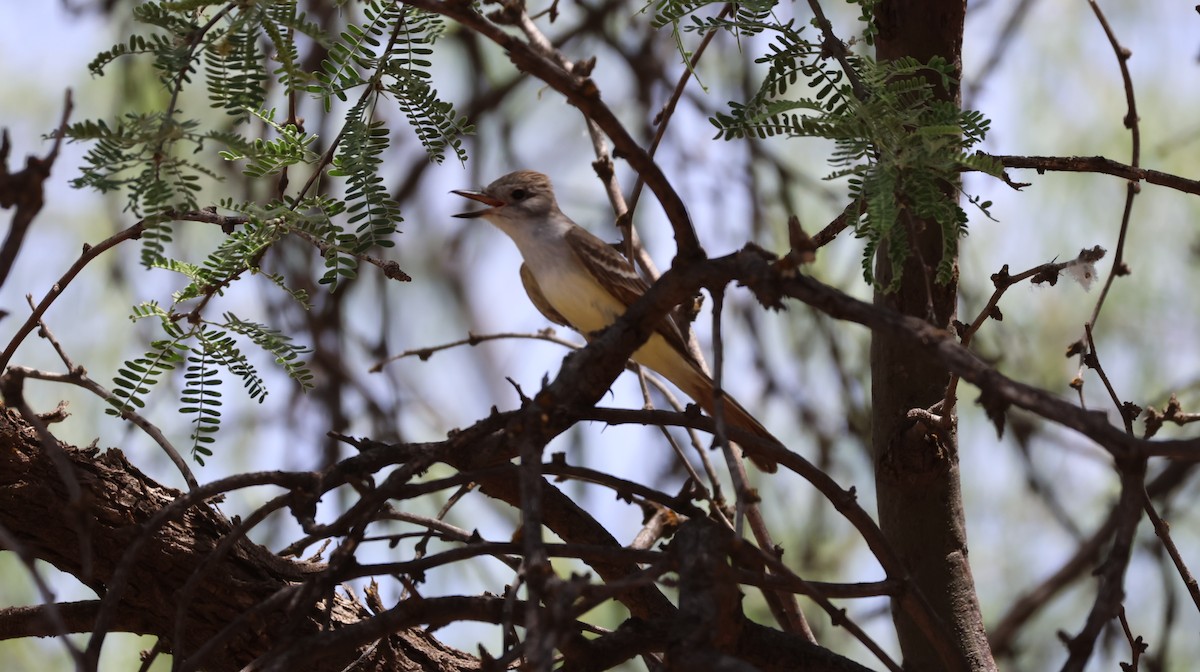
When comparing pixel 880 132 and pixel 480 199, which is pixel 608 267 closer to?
pixel 480 199

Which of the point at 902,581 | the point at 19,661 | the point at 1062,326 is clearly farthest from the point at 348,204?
the point at 1062,326

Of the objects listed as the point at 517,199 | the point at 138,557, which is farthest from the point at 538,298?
the point at 138,557

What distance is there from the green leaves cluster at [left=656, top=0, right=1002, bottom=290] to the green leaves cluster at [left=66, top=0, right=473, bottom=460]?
51 cm

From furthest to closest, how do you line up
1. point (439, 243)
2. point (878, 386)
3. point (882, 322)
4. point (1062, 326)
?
point (439, 243), point (1062, 326), point (878, 386), point (882, 322)

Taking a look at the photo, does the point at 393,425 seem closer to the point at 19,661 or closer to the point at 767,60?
the point at 19,661

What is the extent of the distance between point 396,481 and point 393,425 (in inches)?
115

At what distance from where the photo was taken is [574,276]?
405 centimetres

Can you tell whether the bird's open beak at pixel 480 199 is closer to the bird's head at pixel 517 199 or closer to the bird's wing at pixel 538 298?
the bird's head at pixel 517 199

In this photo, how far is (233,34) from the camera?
1911mm

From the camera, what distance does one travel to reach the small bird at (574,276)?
3889mm

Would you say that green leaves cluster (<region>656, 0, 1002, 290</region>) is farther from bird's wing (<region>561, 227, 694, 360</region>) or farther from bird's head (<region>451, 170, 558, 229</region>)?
bird's head (<region>451, 170, 558, 229</region>)

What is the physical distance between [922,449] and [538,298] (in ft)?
6.07

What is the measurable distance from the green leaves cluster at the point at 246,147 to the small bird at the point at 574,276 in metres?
1.70

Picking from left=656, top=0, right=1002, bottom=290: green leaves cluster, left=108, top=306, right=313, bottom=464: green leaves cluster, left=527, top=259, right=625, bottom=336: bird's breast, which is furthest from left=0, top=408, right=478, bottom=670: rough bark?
left=527, top=259, right=625, bottom=336: bird's breast
